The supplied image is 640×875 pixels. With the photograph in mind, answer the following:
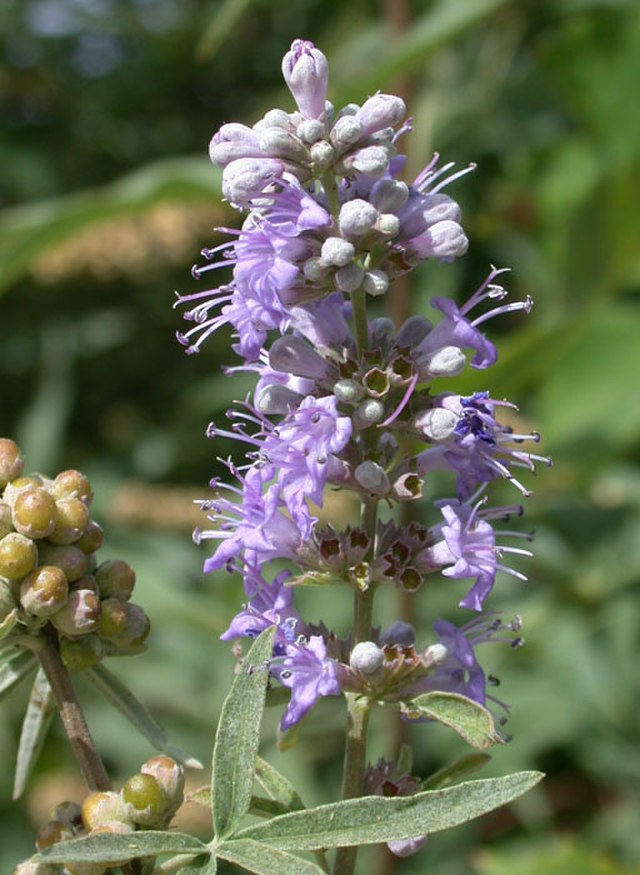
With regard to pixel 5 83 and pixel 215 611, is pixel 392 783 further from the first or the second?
pixel 5 83

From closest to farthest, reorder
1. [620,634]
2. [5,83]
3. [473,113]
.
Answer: [620,634] < [473,113] < [5,83]

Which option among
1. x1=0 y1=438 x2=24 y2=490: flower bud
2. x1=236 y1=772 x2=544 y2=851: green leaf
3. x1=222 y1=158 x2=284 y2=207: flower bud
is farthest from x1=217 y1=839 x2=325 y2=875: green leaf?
x1=222 y1=158 x2=284 y2=207: flower bud

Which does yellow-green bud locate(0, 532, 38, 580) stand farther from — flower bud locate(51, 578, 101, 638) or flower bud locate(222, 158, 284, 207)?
flower bud locate(222, 158, 284, 207)

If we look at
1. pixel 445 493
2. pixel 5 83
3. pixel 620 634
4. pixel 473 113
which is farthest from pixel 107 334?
pixel 620 634

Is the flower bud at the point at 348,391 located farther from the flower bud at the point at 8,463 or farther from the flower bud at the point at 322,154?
the flower bud at the point at 8,463

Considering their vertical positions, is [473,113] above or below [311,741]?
above

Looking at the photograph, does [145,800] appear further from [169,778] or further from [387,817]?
[387,817]

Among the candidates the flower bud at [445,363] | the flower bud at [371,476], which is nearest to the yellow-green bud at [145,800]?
the flower bud at [371,476]
